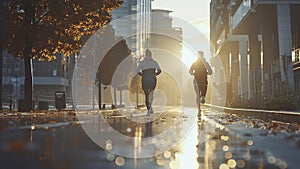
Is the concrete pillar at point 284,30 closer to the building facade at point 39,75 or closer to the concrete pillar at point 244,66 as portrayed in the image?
the concrete pillar at point 244,66

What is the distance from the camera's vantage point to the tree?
22672mm

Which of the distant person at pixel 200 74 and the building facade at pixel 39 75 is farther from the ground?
the building facade at pixel 39 75

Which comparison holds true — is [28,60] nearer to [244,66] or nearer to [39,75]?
[244,66]

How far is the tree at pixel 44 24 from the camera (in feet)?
74.4

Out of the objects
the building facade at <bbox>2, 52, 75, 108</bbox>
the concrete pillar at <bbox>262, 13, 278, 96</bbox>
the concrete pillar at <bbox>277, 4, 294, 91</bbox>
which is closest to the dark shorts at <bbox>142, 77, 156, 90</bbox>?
the concrete pillar at <bbox>277, 4, 294, 91</bbox>

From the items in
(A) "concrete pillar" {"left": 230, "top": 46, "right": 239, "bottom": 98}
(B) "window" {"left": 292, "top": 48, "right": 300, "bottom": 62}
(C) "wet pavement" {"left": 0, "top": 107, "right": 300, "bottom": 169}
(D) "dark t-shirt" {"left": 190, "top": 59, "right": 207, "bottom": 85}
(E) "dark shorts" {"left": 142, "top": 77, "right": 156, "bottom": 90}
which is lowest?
(C) "wet pavement" {"left": 0, "top": 107, "right": 300, "bottom": 169}

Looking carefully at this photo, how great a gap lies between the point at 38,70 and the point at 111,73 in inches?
1982

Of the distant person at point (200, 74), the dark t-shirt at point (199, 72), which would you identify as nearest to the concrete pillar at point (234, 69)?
the distant person at point (200, 74)

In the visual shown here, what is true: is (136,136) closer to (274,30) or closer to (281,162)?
(281,162)

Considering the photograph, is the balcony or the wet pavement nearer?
the wet pavement

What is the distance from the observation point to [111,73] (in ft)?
141

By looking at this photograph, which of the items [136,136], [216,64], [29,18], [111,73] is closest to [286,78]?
[29,18]

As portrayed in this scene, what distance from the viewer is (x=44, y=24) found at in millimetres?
23734

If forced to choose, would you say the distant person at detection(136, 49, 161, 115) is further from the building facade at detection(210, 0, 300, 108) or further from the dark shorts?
the building facade at detection(210, 0, 300, 108)
